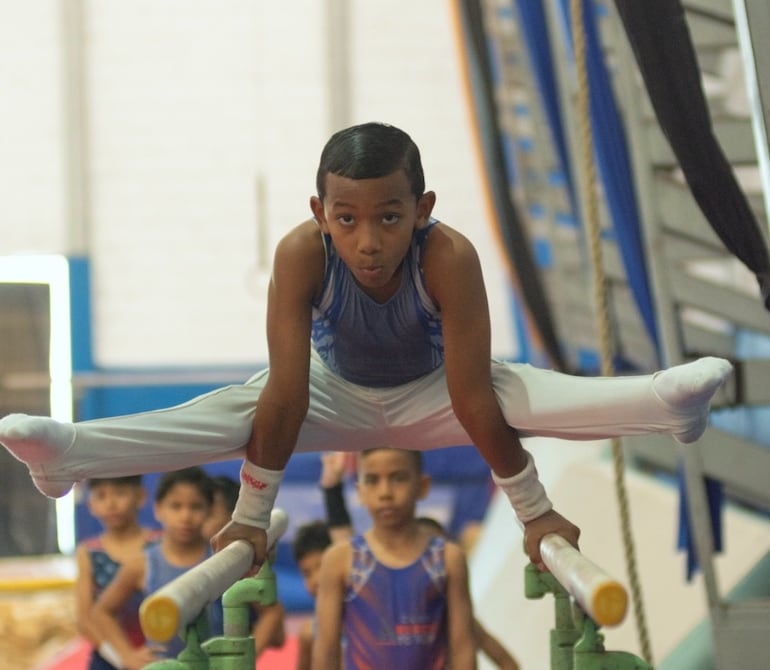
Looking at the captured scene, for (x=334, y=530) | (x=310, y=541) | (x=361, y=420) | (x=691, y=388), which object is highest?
(x=691, y=388)

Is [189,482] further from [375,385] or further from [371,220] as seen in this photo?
[371,220]

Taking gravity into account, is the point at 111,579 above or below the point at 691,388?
below

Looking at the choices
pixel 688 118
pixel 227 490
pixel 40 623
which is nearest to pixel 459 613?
pixel 227 490

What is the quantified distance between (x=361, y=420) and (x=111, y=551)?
182 centimetres

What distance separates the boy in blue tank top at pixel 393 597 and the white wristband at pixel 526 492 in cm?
92

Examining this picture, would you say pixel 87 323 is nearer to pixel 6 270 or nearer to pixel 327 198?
pixel 6 270

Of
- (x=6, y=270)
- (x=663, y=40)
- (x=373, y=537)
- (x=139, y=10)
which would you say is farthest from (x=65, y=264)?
(x=663, y=40)

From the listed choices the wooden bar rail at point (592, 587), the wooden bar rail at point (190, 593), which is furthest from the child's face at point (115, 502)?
the wooden bar rail at point (592, 587)

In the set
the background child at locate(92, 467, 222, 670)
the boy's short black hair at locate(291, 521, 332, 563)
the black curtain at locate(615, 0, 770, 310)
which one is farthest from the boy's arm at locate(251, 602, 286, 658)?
the black curtain at locate(615, 0, 770, 310)

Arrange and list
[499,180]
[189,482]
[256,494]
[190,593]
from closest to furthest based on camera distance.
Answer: [190,593] < [256,494] < [189,482] < [499,180]

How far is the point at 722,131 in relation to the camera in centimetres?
370

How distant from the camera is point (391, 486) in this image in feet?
10.5

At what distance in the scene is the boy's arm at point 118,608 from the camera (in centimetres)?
354

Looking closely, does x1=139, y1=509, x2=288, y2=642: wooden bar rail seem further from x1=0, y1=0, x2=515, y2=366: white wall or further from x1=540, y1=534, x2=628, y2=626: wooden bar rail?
Answer: x1=0, y1=0, x2=515, y2=366: white wall
